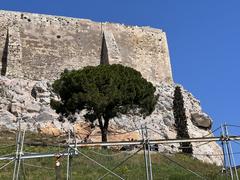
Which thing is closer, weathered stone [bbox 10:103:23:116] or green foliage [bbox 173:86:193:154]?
weathered stone [bbox 10:103:23:116]

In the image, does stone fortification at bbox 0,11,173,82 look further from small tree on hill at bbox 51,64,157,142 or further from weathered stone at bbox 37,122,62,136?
small tree on hill at bbox 51,64,157,142

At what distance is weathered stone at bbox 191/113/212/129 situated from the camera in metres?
29.5

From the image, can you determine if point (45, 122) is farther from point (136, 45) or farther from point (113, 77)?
point (136, 45)

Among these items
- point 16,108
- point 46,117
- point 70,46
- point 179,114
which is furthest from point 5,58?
point 179,114

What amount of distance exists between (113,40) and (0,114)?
35.6ft

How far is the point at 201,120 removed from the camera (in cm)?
2972

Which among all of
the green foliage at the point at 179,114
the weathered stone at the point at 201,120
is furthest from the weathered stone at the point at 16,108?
the weathered stone at the point at 201,120

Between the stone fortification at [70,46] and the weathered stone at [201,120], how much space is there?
5.32 metres

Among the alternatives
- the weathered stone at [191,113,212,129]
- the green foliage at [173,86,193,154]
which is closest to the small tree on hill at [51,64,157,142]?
the green foliage at [173,86,193,154]

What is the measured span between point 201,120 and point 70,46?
9.82 meters

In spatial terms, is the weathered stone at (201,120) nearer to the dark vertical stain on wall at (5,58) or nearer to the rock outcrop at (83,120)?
the rock outcrop at (83,120)

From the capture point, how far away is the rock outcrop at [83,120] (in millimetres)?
25594

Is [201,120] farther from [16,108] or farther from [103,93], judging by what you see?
[16,108]

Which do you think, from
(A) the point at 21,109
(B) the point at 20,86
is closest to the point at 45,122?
(A) the point at 21,109
